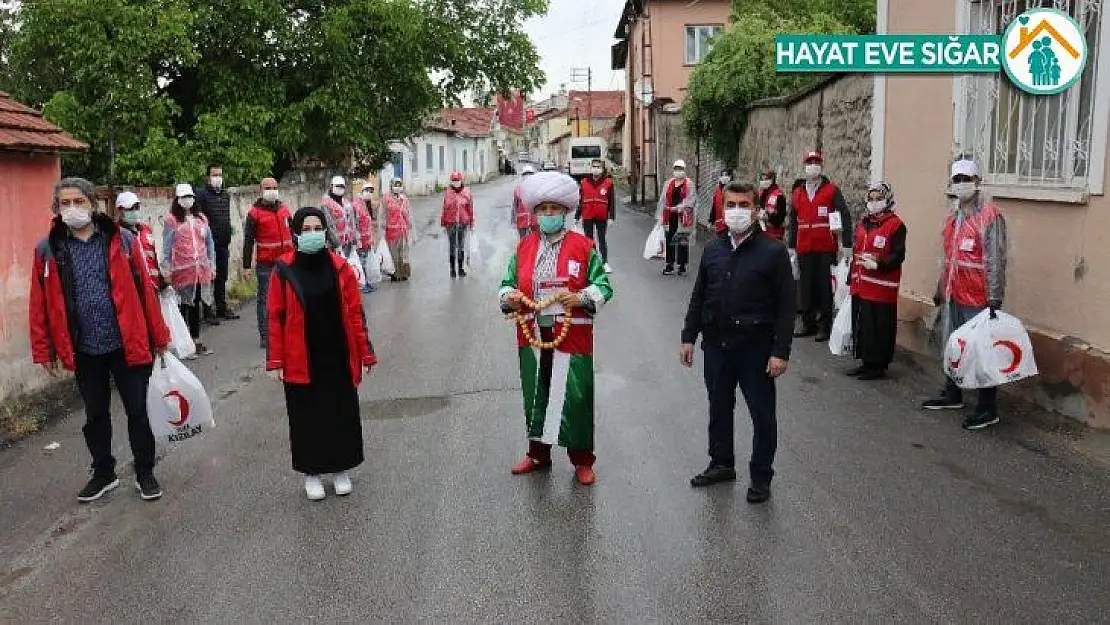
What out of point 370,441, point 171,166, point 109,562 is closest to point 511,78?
point 171,166

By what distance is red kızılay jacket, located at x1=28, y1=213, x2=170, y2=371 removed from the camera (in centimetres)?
563

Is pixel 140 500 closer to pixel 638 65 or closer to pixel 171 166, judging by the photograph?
pixel 171 166

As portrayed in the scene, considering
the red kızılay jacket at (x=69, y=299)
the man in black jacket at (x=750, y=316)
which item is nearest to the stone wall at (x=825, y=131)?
the man in black jacket at (x=750, y=316)

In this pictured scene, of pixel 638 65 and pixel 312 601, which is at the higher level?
pixel 638 65

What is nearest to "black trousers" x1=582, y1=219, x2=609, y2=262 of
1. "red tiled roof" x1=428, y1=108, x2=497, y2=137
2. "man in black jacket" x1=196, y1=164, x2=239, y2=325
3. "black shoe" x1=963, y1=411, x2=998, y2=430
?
"man in black jacket" x1=196, y1=164, x2=239, y2=325

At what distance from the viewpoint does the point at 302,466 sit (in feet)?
19.2

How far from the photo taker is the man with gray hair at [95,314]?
5633 mm

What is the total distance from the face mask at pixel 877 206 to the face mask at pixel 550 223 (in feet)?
12.1

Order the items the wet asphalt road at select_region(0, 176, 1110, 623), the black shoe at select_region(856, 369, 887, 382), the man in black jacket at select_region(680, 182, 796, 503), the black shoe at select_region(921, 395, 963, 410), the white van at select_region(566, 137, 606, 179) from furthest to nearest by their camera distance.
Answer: the white van at select_region(566, 137, 606, 179) < the black shoe at select_region(856, 369, 887, 382) < the black shoe at select_region(921, 395, 963, 410) < the man in black jacket at select_region(680, 182, 796, 503) < the wet asphalt road at select_region(0, 176, 1110, 623)

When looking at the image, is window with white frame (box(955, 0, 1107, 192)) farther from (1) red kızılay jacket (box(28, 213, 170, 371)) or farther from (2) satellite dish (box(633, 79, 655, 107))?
(2) satellite dish (box(633, 79, 655, 107))

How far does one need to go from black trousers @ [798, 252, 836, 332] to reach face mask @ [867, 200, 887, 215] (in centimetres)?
190

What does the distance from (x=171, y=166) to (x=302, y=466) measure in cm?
1495

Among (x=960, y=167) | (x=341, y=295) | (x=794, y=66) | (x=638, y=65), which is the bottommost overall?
(x=341, y=295)

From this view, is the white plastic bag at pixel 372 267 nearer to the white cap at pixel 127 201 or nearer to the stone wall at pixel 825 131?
the white cap at pixel 127 201
